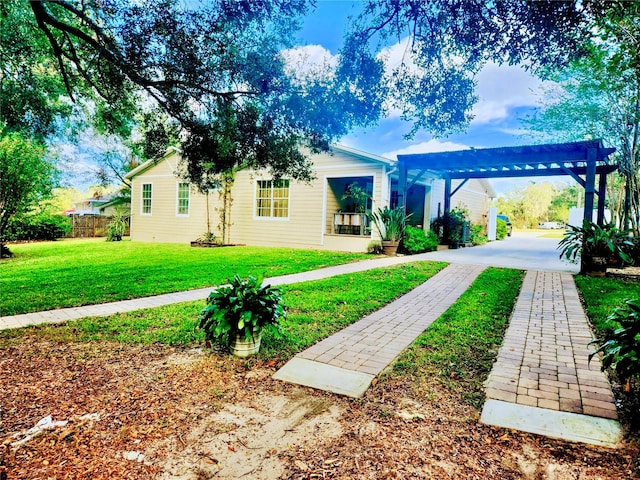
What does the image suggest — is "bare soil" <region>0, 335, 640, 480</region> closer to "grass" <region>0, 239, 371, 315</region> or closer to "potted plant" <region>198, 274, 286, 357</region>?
"potted plant" <region>198, 274, 286, 357</region>

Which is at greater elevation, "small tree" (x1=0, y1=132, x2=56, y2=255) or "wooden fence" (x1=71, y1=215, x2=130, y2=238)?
"small tree" (x1=0, y1=132, x2=56, y2=255)

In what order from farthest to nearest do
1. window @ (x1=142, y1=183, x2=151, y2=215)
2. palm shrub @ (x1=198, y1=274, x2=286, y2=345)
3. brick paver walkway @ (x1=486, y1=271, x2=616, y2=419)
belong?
1. window @ (x1=142, y1=183, x2=151, y2=215)
2. palm shrub @ (x1=198, y1=274, x2=286, y2=345)
3. brick paver walkway @ (x1=486, y1=271, x2=616, y2=419)

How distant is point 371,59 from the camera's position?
208 inches

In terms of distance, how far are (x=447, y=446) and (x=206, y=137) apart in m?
Result: 5.72

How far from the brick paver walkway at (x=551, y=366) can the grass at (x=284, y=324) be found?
1843 millimetres

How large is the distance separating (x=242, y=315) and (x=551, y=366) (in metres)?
2.84

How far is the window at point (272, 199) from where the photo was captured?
14.9 m

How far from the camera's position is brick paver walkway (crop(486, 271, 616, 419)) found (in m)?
2.69

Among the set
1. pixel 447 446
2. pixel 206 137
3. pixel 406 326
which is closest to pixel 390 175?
pixel 206 137

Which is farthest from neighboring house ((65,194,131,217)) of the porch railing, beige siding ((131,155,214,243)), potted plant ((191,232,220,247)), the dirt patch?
the dirt patch

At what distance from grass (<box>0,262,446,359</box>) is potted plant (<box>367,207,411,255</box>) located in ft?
17.4

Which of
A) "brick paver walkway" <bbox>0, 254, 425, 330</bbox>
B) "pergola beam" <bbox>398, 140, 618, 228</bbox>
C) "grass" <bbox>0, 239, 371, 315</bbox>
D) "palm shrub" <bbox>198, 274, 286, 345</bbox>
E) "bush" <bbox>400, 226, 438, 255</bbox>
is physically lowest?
"brick paver walkway" <bbox>0, 254, 425, 330</bbox>

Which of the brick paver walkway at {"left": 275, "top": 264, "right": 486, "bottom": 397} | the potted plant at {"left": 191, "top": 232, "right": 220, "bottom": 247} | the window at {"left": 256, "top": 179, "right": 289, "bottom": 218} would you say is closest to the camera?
the brick paver walkway at {"left": 275, "top": 264, "right": 486, "bottom": 397}

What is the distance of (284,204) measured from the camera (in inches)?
588
